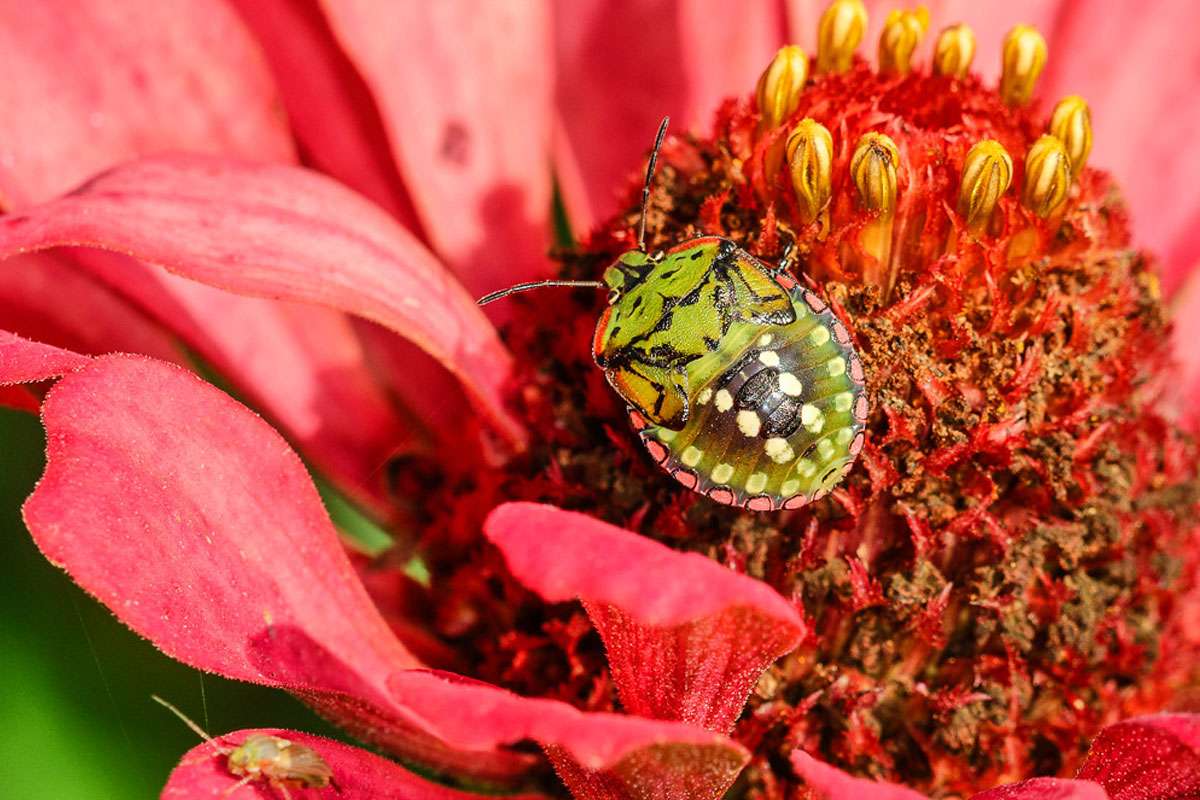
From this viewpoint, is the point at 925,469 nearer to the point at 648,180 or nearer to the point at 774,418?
the point at 774,418

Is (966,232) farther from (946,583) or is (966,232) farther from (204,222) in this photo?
(204,222)

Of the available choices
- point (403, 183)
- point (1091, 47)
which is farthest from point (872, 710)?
point (1091, 47)

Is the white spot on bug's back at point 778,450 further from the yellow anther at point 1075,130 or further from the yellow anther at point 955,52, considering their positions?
the yellow anther at point 955,52

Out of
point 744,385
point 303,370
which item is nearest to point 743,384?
point 744,385

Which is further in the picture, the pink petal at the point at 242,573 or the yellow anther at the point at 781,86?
the yellow anther at the point at 781,86

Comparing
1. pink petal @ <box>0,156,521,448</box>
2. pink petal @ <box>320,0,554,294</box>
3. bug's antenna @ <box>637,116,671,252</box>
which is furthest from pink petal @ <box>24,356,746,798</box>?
pink petal @ <box>320,0,554,294</box>

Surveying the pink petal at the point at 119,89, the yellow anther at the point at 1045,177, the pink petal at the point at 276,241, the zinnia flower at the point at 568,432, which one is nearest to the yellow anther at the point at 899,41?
the zinnia flower at the point at 568,432

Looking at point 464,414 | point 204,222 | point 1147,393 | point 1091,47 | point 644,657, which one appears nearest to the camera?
point 644,657
